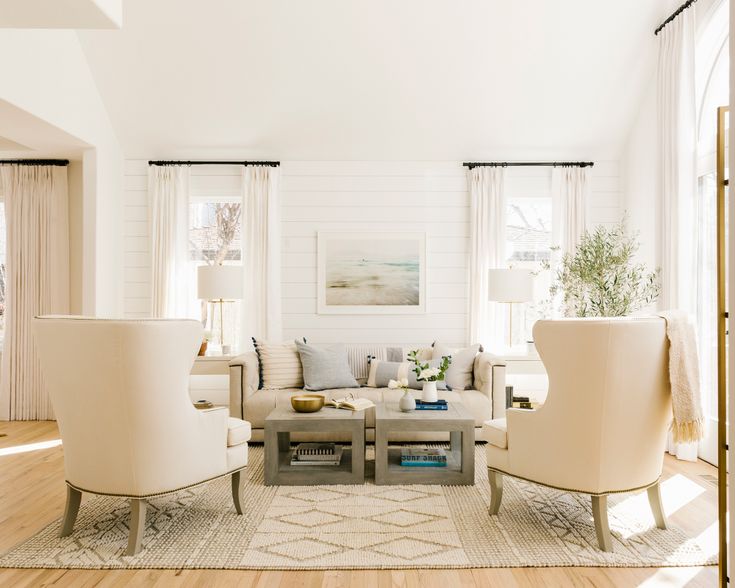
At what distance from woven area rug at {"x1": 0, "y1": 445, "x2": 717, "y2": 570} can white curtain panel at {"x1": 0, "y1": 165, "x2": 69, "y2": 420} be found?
286cm

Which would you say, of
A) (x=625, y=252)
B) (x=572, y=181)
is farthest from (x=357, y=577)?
(x=572, y=181)

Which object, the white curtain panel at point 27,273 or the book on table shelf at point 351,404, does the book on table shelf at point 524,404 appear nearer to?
the book on table shelf at point 351,404

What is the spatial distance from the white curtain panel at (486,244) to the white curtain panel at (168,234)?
2.92 meters

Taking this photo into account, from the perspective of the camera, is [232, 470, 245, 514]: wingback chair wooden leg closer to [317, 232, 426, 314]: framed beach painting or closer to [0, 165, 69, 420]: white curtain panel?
[317, 232, 426, 314]: framed beach painting

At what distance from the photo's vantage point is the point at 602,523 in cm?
280

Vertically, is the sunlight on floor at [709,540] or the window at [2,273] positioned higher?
the window at [2,273]

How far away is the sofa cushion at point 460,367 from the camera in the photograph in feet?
16.2

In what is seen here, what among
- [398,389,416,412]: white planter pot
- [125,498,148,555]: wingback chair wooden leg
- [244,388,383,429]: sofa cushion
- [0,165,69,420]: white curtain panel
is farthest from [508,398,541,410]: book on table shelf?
[0,165,69,420]: white curtain panel

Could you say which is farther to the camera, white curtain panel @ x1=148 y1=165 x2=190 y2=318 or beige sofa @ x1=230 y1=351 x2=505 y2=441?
white curtain panel @ x1=148 y1=165 x2=190 y2=318

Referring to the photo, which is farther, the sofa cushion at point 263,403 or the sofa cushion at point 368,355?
the sofa cushion at point 368,355

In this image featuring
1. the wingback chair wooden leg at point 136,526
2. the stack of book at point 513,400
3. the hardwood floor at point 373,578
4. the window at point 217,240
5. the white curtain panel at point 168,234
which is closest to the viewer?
the hardwood floor at point 373,578

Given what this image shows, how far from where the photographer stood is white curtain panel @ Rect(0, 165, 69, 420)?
573 cm

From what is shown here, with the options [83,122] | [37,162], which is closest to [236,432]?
[83,122]

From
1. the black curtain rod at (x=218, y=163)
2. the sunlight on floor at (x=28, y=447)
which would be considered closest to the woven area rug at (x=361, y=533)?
the sunlight on floor at (x=28, y=447)
